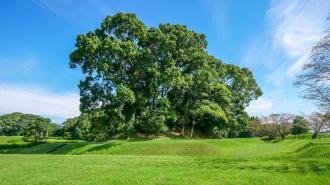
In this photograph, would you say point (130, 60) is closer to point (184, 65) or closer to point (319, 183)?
point (184, 65)

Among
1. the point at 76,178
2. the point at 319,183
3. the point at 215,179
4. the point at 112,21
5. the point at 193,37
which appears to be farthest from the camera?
the point at 193,37

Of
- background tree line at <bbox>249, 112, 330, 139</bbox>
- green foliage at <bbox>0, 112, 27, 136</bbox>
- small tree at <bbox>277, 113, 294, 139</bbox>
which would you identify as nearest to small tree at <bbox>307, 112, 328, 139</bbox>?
background tree line at <bbox>249, 112, 330, 139</bbox>

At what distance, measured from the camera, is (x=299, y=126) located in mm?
73125

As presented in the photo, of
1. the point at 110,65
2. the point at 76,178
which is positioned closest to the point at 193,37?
the point at 110,65

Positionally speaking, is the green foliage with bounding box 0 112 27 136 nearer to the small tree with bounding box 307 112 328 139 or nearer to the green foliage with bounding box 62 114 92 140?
the green foliage with bounding box 62 114 92 140

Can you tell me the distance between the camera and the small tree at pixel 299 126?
72.8 m

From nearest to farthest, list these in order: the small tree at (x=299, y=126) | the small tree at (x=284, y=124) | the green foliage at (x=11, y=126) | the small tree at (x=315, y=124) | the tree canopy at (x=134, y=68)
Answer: the tree canopy at (x=134, y=68), the small tree at (x=315, y=124), the small tree at (x=299, y=126), the small tree at (x=284, y=124), the green foliage at (x=11, y=126)

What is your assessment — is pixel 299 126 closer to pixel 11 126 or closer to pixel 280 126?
pixel 280 126

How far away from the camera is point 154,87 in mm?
38031

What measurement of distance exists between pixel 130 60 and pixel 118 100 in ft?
17.8

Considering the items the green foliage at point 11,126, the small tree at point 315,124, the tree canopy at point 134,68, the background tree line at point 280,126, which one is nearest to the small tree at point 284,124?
the background tree line at point 280,126

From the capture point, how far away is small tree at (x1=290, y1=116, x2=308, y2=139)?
72.8 metres

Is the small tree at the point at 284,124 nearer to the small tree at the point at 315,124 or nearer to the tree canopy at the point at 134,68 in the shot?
the small tree at the point at 315,124

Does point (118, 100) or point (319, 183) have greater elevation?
point (118, 100)
